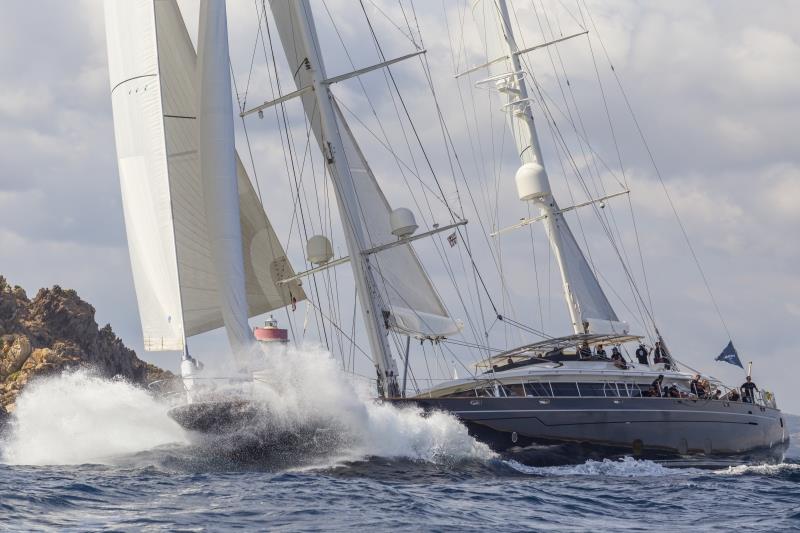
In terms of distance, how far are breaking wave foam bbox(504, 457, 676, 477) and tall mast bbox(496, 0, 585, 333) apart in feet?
27.1

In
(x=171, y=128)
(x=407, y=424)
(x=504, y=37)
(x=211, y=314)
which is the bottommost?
(x=407, y=424)

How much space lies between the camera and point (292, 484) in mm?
21578

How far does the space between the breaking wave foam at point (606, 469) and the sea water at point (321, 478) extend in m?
0.08

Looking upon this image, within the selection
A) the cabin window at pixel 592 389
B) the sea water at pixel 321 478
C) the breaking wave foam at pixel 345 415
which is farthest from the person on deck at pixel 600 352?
the breaking wave foam at pixel 345 415

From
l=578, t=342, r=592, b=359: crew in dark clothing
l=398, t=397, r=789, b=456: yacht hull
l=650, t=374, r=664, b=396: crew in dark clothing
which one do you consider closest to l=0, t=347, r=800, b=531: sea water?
l=398, t=397, r=789, b=456: yacht hull

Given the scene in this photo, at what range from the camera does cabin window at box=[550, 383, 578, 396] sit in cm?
2989

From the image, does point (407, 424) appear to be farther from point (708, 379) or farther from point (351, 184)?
point (708, 379)

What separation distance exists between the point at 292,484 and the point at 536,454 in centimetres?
876

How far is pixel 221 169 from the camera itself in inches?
1033

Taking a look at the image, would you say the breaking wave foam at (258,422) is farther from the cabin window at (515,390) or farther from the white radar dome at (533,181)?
the white radar dome at (533,181)

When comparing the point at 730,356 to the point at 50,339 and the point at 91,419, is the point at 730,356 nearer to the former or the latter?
the point at 91,419

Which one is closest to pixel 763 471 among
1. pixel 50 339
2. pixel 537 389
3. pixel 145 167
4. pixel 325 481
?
pixel 537 389

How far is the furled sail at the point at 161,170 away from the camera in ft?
82.0

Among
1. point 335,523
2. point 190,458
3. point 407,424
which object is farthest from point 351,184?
point 335,523
